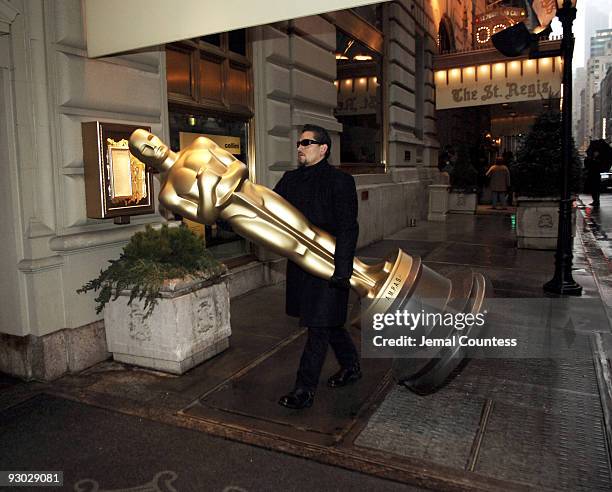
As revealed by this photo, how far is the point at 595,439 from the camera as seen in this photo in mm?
3654

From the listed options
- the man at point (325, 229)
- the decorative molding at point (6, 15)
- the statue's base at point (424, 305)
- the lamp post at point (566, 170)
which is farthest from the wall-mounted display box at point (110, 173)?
the lamp post at point (566, 170)

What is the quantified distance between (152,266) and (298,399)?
1.75 m

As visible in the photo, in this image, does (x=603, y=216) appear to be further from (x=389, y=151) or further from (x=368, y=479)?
(x=368, y=479)

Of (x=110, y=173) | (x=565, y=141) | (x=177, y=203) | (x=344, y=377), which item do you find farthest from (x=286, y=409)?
(x=565, y=141)

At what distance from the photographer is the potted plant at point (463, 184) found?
1928cm

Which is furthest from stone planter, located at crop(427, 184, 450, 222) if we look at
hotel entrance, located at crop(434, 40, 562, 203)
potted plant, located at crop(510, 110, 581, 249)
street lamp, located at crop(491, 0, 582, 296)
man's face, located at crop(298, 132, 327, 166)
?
man's face, located at crop(298, 132, 327, 166)

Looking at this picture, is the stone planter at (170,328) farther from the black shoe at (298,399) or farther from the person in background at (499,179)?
the person in background at (499,179)

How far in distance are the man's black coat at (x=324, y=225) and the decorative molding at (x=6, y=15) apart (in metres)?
2.57

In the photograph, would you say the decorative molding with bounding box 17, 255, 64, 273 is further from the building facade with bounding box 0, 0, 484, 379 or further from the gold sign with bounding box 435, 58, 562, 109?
the gold sign with bounding box 435, 58, 562, 109

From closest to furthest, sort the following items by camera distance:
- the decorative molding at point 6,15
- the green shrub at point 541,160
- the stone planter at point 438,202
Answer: the decorative molding at point 6,15
the green shrub at point 541,160
the stone planter at point 438,202

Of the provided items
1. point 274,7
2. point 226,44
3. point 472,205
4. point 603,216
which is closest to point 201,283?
point 274,7

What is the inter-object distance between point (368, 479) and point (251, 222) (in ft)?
6.04

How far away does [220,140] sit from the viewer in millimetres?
7371

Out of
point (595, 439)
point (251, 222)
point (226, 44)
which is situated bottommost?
point (595, 439)
